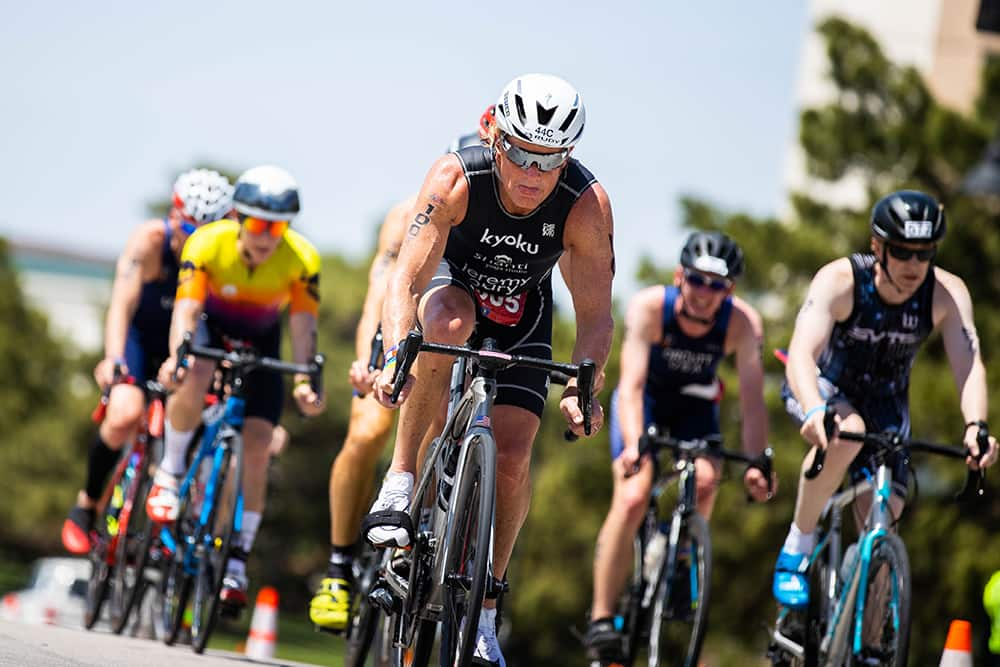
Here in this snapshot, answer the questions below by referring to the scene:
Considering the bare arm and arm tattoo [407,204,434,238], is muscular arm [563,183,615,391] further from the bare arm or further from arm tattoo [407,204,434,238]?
the bare arm

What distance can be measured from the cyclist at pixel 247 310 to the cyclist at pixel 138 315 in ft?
2.99

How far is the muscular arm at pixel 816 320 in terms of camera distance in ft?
26.8

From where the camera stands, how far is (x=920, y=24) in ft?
194

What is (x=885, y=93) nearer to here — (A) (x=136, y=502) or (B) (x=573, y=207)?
(A) (x=136, y=502)

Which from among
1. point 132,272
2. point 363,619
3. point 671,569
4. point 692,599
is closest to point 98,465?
point 132,272

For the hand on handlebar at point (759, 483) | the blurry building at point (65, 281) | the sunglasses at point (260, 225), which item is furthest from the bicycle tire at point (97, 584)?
the blurry building at point (65, 281)

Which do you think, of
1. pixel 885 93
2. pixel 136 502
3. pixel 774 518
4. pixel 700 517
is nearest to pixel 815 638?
pixel 700 517

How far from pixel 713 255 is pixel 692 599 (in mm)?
2100

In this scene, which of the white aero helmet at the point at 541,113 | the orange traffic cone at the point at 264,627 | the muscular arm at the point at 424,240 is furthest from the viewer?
the orange traffic cone at the point at 264,627

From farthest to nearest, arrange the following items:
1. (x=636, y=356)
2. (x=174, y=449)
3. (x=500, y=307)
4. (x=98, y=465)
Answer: (x=98, y=465), (x=174, y=449), (x=636, y=356), (x=500, y=307)

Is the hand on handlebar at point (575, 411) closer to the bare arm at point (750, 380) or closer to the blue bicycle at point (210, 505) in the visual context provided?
the blue bicycle at point (210, 505)

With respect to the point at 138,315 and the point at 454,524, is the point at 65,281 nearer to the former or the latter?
the point at 138,315

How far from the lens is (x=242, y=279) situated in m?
10.3

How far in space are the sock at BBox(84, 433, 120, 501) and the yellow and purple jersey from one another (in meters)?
1.58
